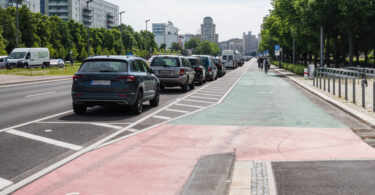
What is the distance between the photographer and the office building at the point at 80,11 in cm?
15375

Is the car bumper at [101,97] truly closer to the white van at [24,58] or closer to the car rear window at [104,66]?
the car rear window at [104,66]

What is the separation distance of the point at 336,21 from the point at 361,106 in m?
28.1

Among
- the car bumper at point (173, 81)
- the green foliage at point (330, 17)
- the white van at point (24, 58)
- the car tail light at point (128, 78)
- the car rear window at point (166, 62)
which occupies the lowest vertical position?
the car bumper at point (173, 81)

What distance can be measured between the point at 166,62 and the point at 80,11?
14529cm

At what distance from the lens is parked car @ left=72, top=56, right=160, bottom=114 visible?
12.2 meters

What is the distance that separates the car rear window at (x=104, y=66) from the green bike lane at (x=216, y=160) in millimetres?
2353

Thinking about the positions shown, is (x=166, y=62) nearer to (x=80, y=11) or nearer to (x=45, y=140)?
(x=45, y=140)

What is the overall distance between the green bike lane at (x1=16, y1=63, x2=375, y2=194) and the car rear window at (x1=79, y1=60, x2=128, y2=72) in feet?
7.72

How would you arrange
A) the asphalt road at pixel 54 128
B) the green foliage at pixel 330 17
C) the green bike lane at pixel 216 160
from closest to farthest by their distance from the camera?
the green bike lane at pixel 216 160 → the asphalt road at pixel 54 128 → the green foliage at pixel 330 17

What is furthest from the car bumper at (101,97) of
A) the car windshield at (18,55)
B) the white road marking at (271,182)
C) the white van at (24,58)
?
the car windshield at (18,55)

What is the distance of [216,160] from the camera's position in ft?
22.6

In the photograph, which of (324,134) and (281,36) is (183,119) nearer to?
(324,134)

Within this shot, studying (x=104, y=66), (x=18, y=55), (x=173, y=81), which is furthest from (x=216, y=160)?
(x=18, y=55)

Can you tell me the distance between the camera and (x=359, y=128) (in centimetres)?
1027
